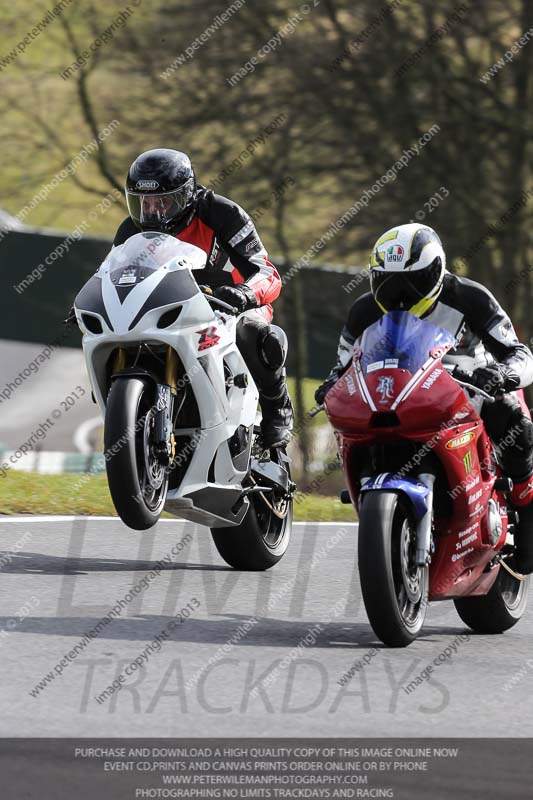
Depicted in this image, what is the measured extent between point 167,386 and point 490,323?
150 cm

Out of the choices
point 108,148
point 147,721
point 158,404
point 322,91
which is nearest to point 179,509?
point 158,404

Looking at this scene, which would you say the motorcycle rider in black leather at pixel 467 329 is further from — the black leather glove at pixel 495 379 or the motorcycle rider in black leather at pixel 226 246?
the motorcycle rider in black leather at pixel 226 246

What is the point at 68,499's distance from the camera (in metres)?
9.88

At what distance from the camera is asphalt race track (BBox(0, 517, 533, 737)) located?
Result: 4.70m

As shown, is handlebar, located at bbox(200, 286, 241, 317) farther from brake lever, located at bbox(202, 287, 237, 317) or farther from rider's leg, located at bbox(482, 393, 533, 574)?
rider's leg, located at bbox(482, 393, 533, 574)

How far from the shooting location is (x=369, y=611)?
544cm

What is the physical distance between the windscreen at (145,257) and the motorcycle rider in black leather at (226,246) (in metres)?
0.28

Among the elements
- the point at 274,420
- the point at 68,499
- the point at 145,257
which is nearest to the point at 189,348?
the point at 145,257

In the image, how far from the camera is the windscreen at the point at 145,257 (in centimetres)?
677

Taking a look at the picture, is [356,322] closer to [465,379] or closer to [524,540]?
[465,379]

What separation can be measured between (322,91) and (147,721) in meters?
16.8

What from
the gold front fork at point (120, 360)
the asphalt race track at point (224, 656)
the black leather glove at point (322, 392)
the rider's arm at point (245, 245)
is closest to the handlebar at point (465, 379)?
the black leather glove at point (322, 392)

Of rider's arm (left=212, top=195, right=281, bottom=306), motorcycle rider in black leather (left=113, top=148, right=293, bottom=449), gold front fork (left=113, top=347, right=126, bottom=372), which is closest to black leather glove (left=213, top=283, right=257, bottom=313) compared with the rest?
motorcycle rider in black leather (left=113, top=148, right=293, bottom=449)
